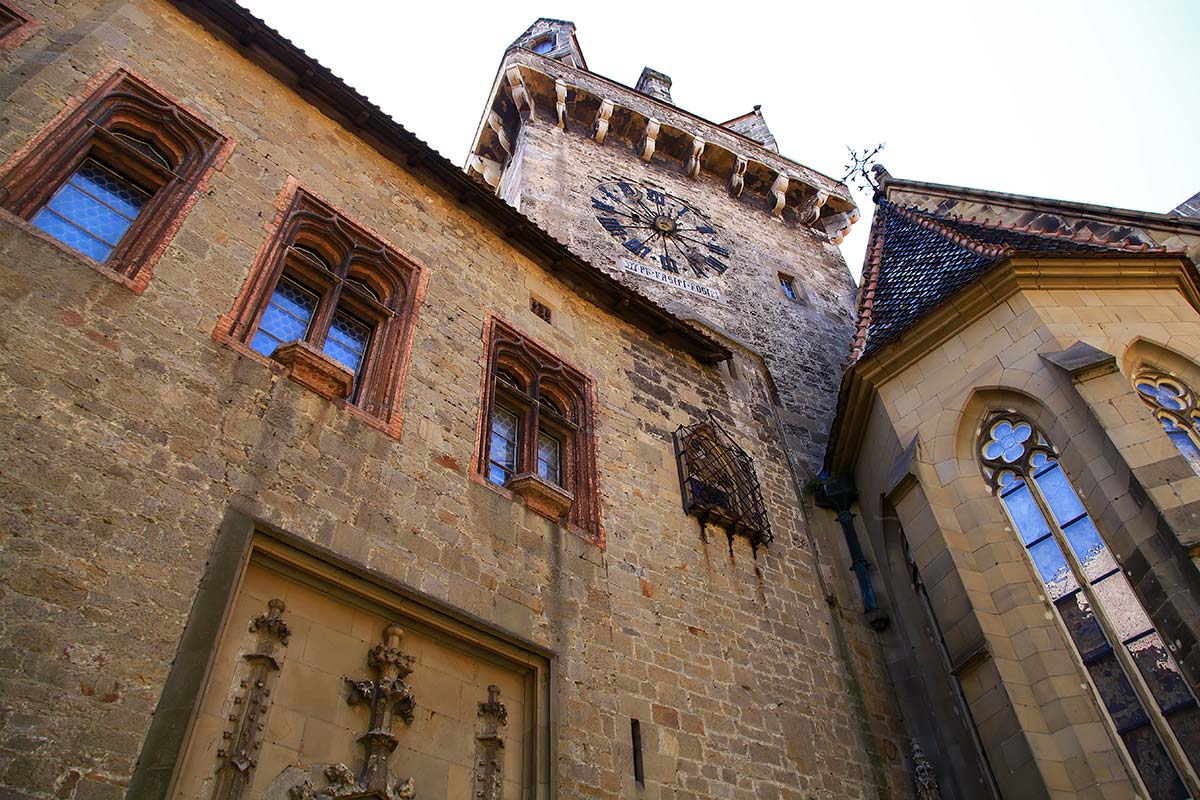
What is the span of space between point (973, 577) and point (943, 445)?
1.51 meters

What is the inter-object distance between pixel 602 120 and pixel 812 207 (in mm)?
5977

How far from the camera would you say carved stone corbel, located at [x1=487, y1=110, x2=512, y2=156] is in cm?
2019

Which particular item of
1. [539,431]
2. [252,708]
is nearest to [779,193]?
[539,431]

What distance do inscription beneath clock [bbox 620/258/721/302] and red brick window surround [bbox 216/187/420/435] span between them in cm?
850

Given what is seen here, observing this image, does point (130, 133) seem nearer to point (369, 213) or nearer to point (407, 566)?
point (369, 213)

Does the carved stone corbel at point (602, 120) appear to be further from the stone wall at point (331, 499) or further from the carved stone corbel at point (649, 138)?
the stone wall at point (331, 499)

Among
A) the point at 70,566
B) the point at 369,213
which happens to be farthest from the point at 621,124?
the point at 70,566

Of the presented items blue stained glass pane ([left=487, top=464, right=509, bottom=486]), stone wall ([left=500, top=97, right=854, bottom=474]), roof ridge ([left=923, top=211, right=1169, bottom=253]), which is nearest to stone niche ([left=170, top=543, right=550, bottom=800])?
blue stained glass pane ([left=487, top=464, right=509, bottom=486])

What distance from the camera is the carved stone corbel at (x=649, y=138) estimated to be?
2080 cm

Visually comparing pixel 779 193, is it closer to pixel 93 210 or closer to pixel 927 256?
pixel 927 256

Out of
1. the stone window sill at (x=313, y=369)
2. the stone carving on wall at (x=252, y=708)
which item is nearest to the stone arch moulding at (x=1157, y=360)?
the stone window sill at (x=313, y=369)

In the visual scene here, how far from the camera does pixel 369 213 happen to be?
8266 millimetres

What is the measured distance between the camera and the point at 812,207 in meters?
22.4

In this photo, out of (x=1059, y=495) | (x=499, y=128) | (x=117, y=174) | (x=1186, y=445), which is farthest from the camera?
(x=499, y=128)
